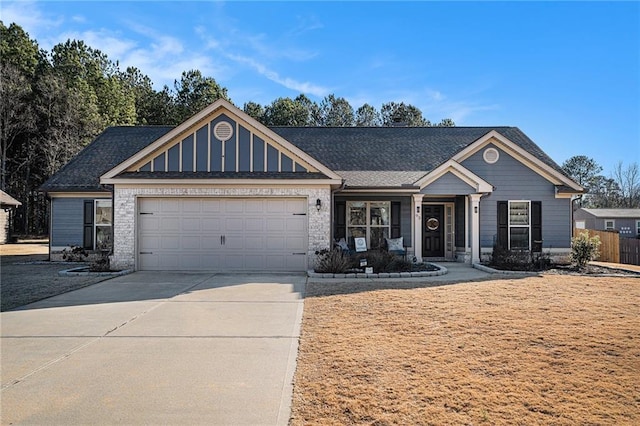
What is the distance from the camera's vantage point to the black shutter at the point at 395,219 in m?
15.2

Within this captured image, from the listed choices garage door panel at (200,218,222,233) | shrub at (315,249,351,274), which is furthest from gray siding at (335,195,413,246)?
garage door panel at (200,218,222,233)

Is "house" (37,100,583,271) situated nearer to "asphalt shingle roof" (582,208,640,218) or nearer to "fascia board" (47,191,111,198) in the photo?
"fascia board" (47,191,111,198)

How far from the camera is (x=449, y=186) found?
46.2ft

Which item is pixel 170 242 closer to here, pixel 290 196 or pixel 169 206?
pixel 169 206

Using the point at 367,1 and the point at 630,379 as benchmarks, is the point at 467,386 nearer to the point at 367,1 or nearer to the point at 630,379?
the point at 630,379

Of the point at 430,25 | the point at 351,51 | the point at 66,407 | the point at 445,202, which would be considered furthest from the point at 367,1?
the point at 66,407

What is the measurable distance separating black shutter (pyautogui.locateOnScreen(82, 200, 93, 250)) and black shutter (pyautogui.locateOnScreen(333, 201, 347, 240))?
31.0ft

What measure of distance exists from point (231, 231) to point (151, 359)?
799 centimetres

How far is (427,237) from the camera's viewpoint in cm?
1617

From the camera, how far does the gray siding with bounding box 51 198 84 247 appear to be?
51.4 feet

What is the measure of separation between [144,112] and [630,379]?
49604 millimetres

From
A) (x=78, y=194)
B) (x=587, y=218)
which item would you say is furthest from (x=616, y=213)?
(x=78, y=194)

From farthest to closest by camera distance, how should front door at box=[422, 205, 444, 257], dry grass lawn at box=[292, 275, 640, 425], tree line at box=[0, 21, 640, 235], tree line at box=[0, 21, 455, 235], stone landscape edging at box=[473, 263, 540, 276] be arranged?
tree line at box=[0, 21, 640, 235]
tree line at box=[0, 21, 455, 235]
front door at box=[422, 205, 444, 257]
stone landscape edging at box=[473, 263, 540, 276]
dry grass lawn at box=[292, 275, 640, 425]

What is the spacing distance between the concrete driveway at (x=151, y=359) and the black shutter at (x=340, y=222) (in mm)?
6637
